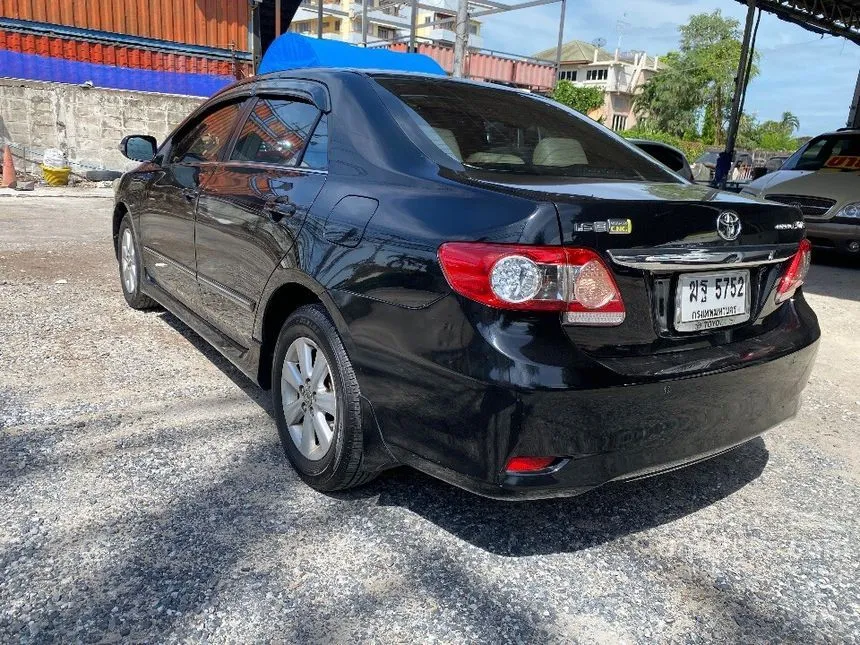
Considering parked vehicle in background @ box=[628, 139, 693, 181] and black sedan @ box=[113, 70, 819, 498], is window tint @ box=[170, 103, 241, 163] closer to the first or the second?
black sedan @ box=[113, 70, 819, 498]

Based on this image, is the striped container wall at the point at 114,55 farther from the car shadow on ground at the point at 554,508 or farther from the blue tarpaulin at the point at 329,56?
the car shadow on ground at the point at 554,508

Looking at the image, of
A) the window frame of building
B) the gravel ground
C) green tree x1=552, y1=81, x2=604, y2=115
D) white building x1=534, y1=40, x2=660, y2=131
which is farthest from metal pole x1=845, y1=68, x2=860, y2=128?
the window frame of building

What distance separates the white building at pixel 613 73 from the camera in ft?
266

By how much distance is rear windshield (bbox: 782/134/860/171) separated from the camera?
8.97 meters

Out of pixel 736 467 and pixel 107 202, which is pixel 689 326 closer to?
pixel 736 467

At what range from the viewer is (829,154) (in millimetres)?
9273

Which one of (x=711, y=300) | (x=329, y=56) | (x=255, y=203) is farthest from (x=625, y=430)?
(x=329, y=56)

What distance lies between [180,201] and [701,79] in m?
72.0

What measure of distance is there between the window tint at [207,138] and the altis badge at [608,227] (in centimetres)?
221

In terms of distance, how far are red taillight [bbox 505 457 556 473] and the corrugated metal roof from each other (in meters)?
16.9

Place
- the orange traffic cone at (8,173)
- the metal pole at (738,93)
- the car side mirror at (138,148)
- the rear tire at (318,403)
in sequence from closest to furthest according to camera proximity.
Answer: the rear tire at (318,403) < the car side mirror at (138,148) < the orange traffic cone at (8,173) < the metal pole at (738,93)

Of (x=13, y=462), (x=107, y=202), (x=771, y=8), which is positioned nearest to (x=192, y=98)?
(x=107, y=202)

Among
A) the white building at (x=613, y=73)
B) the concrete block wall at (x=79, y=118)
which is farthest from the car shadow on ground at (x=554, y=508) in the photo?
the white building at (x=613, y=73)

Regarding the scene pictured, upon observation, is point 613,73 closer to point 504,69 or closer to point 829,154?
point 504,69
